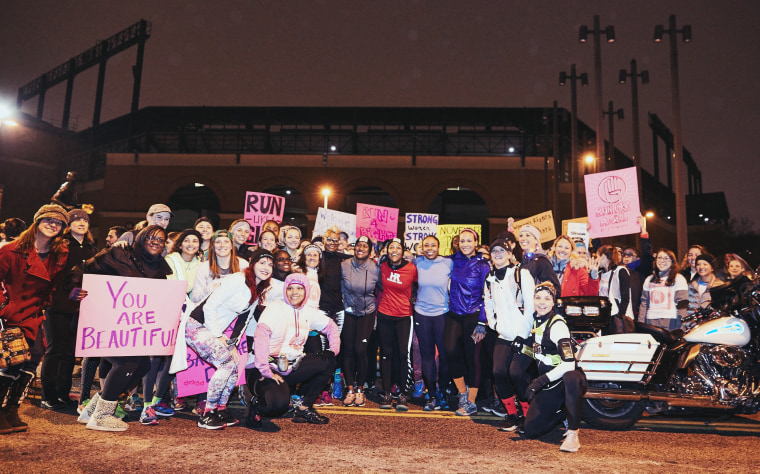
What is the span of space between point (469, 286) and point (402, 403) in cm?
169

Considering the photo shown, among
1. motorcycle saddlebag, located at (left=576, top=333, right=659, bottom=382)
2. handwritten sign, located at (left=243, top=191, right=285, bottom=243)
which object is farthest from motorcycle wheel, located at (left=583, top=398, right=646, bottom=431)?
handwritten sign, located at (left=243, top=191, right=285, bottom=243)

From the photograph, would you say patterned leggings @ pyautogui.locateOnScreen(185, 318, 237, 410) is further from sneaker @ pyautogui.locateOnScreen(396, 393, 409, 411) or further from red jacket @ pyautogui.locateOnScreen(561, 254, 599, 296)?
red jacket @ pyautogui.locateOnScreen(561, 254, 599, 296)

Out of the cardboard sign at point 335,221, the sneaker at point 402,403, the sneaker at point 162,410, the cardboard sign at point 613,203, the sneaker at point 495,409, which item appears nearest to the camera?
the sneaker at point 162,410

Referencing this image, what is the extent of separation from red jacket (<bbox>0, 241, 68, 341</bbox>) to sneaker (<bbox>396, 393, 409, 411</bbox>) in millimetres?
3992

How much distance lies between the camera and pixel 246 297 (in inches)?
216

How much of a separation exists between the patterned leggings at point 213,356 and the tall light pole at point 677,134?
12049mm

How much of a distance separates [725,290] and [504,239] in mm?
2468

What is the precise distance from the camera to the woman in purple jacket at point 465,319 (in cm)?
655

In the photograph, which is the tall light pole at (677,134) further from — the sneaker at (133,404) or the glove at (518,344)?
the sneaker at (133,404)

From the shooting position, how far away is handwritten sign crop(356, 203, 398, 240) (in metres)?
11.3

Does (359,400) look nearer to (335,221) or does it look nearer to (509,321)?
(509,321)

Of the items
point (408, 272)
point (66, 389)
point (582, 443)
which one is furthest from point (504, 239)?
point (66, 389)

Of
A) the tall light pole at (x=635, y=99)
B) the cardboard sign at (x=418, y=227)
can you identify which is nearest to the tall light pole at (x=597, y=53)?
the tall light pole at (x=635, y=99)

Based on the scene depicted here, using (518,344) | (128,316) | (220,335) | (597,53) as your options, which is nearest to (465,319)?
(518,344)
